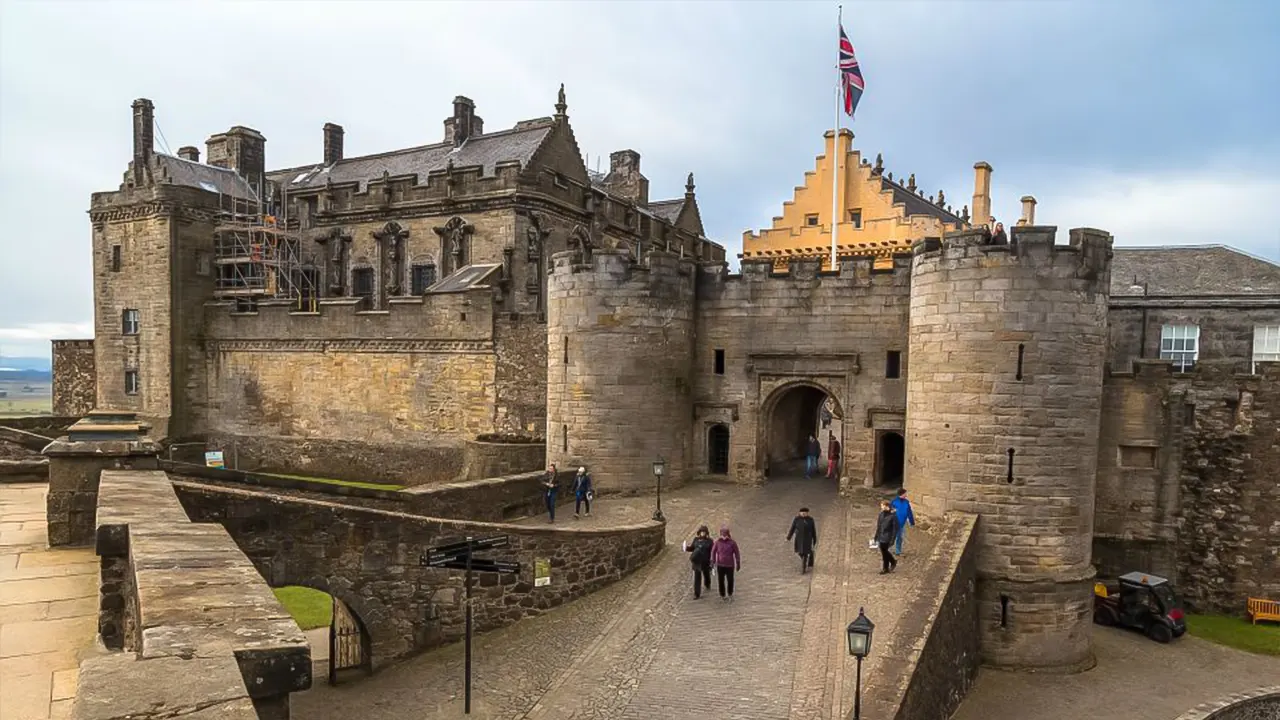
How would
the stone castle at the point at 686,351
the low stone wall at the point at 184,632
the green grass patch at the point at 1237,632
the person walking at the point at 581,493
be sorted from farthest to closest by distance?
the person walking at the point at 581,493 < the green grass patch at the point at 1237,632 < the stone castle at the point at 686,351 < the low stone wall at the point at 184,632

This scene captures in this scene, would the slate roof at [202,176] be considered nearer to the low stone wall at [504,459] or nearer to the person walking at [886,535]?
the low stone wall at [504,459]

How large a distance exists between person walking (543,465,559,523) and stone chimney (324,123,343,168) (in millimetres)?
27082

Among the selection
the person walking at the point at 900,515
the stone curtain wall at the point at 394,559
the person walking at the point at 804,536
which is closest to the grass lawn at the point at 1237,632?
the person walking at the point at 900,515

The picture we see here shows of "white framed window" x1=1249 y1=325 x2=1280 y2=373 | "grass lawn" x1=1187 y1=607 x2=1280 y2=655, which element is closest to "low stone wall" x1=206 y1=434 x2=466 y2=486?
"grass lawn" x1=1187 y1=607 x2=1280 y2=655

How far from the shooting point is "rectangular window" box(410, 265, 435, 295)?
32594 millimetres

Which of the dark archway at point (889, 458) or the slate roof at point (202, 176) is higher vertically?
the slate roof at point (202, 176)

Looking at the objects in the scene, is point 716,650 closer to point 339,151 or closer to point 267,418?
point 267,418

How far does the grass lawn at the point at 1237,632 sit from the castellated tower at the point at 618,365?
44.1ft

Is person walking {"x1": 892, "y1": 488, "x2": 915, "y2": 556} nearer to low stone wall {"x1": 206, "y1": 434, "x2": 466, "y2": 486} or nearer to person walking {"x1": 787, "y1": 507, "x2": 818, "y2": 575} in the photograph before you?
person walking {"x1": 787, "y1": 507, "x2": 818, "y2": 575}

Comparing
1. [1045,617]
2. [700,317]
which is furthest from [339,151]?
[1045,617]

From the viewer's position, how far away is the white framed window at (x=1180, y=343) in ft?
81.3

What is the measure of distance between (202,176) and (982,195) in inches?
1370

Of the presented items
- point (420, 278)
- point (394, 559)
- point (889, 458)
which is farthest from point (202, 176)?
point (889, 458)

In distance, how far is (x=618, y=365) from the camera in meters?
21.1
